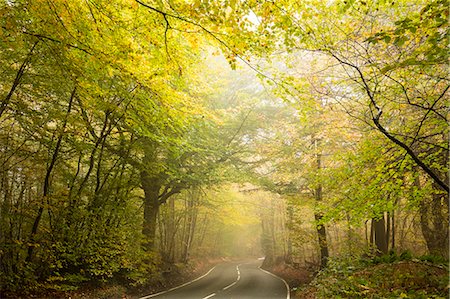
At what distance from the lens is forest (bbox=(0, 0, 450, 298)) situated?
4.61 metres

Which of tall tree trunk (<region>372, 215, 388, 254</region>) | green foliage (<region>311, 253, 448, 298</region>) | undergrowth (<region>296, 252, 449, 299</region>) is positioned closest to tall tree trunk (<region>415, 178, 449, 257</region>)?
undergrowth (<region>296, 252, 449, 299</region>)

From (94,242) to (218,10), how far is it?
8103 mm

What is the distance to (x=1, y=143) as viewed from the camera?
7547 mm

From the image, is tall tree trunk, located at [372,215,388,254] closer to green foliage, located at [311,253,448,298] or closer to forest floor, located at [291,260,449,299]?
green foliage, located at [311,253,448,298]

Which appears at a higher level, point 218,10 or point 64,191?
point 218,10

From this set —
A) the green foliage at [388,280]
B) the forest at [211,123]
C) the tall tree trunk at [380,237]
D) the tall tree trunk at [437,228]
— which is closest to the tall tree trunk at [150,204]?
the forest at [211,123]

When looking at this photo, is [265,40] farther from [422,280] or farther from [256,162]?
[256,162]

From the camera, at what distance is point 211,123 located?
9398mm

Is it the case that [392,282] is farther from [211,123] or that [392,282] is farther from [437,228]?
[211,123]

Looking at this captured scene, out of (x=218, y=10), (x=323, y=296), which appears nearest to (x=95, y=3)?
(x=218, y=10)

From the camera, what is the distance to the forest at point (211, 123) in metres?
4.61

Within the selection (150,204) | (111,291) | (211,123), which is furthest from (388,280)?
(150,204)

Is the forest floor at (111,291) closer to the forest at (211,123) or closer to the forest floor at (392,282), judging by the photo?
the forest at (211,123)

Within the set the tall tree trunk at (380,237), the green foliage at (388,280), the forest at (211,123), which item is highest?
the forest at (211,123)
